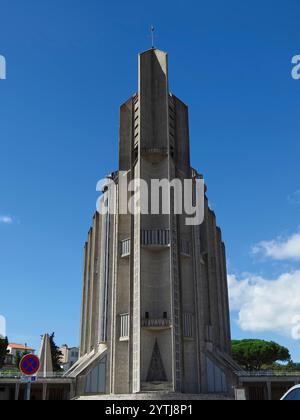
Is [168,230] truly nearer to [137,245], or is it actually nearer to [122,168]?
[137,245]

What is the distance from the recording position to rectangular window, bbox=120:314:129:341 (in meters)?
38.6

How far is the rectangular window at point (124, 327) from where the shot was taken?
38562 mm

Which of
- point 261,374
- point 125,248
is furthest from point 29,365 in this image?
point 261,374

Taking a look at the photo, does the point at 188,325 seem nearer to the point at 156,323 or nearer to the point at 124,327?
the point at 156,323

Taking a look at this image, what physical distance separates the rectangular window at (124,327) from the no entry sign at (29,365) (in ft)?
99.1

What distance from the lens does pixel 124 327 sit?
39.0 metres

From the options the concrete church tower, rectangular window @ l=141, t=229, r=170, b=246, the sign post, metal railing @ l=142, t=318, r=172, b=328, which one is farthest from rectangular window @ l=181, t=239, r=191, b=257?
the sign post

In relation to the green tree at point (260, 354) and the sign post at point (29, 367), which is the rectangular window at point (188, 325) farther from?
the green tree at point (260, 354)

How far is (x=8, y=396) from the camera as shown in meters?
41.0

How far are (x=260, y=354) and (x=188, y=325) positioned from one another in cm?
4690

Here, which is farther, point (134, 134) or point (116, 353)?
point (134, 134)

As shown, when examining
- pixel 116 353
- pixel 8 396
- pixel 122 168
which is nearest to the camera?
pixel 116 353

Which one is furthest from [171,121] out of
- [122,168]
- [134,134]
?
[122,168]

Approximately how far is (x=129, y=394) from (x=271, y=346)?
52.3 metres
